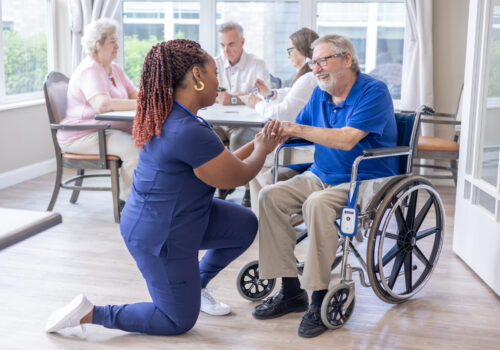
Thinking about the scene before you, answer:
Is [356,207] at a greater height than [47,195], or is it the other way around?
[356,207]

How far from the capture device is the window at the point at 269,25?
529 centimetres

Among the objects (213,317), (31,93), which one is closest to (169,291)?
(213,317)

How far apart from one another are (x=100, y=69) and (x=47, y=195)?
1110 mm

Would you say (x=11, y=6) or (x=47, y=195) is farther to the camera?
(x=11, y=6)

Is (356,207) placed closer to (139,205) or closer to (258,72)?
(139,205)

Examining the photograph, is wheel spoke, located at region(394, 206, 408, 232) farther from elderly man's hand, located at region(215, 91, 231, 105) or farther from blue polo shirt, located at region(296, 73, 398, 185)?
elderly man's hand, located at region(215, 91, 231, 105)

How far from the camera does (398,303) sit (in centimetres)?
277

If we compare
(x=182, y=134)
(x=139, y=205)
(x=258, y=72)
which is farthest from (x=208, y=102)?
(x=258, y=72)

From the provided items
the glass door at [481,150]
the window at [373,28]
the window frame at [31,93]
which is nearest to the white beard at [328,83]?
the glass door at [481,150]

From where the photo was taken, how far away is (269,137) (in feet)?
8.36

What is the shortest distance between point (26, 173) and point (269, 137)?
9.91 ft

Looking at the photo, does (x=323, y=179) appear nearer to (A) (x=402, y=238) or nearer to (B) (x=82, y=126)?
(A) (x=402, y=238)

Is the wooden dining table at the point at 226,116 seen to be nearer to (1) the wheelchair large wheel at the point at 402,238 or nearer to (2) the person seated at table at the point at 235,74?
(2) the person seated at table at the point at 235,74

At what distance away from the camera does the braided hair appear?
2252mm
